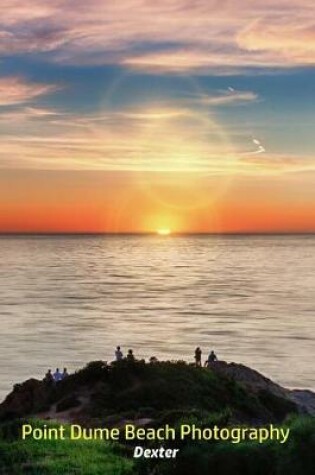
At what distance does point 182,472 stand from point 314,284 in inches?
5462

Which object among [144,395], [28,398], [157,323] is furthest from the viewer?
[157,323]

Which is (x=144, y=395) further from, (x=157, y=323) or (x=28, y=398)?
(x=157, y=323)

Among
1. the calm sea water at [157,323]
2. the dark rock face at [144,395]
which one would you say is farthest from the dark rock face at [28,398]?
the calm sea water at [157,323]

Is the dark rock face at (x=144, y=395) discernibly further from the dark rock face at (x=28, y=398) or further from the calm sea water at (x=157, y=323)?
the calm sea water at (x=157, y=323)

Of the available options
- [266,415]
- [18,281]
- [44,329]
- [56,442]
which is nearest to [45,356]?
[44,329]

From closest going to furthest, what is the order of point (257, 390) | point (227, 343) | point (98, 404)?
point (98, 404) → point (257, 390) → point (227, 343)

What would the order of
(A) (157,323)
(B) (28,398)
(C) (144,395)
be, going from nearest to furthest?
1. (C) (144,395)
2. (B) (28,398)
3. (A) (157,323)

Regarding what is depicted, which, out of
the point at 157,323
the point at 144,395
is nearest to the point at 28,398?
the point at 144,395

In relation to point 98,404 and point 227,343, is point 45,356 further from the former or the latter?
point 98,404

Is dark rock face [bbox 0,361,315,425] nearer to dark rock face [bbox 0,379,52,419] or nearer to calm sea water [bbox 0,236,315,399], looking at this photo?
dark rock face [bbox 0,379,52,419]

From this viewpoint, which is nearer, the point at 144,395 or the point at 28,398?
the point at 144,395

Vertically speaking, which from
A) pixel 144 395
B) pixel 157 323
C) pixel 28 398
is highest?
pixel 157 323

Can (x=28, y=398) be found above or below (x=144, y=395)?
above

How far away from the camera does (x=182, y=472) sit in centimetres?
2606
